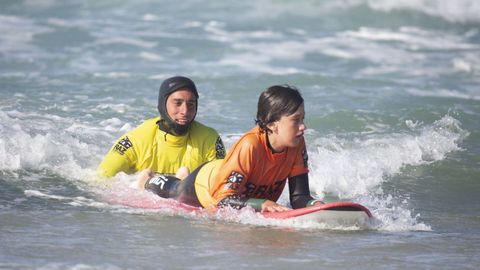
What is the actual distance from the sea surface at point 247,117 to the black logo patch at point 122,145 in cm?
27

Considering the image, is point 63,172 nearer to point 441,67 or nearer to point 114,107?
point 114,107

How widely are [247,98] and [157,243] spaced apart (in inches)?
310

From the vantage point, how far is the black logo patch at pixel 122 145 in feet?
27.5

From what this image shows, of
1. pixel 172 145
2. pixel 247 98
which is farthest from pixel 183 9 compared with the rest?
pixel 172 145

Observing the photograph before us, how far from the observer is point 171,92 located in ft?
26.8

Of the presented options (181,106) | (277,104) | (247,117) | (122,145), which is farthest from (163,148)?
(247,117)

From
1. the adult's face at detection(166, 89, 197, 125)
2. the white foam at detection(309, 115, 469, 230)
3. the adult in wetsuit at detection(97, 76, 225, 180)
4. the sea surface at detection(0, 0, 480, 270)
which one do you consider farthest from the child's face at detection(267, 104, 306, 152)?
the adult in wetsuit at detection(97, 76, 225, 180)

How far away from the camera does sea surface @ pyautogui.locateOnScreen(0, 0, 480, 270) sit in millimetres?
6348

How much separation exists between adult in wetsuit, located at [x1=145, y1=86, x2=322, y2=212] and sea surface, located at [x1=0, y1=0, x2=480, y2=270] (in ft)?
0.65

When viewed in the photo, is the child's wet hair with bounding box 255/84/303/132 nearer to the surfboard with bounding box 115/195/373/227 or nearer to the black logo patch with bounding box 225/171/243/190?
the black logo patch with bounding box 225/171/243/190

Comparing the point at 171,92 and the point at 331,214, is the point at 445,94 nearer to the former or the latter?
the point at 171,92

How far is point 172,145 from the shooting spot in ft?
27.7

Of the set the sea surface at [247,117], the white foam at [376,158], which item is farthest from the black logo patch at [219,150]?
the white foam at [376,158]

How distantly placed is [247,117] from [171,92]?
14.7 ft
